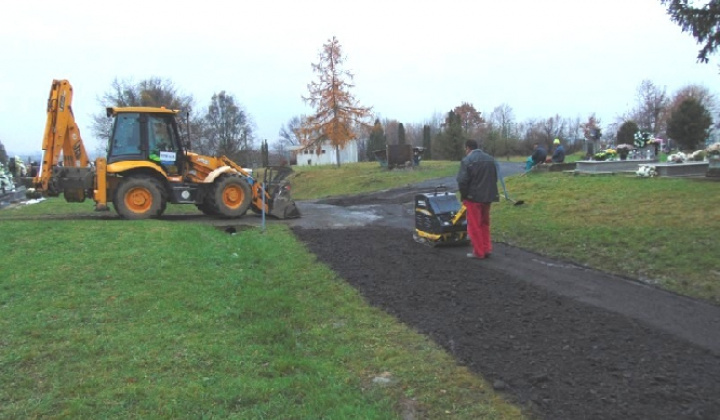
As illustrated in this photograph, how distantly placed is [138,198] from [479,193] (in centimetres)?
996

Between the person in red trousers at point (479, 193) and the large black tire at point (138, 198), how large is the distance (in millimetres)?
9238

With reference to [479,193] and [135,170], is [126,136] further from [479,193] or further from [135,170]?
[479,193]

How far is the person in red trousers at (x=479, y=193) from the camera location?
9.02m

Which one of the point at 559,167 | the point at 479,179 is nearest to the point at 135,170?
the point at 479,179

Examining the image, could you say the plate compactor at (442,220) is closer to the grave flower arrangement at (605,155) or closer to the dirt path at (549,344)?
the dirt path at (549,344)

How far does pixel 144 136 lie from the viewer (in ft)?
48.6

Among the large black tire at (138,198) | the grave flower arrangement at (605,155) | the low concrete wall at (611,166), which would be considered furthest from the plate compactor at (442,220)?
the grave flower arrangement at (605,155)

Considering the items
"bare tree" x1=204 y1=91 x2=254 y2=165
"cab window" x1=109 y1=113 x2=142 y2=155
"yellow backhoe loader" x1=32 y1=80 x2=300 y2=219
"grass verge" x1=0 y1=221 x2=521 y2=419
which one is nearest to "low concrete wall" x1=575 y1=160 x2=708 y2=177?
"yellow backhoe loader" x1=32 y1=80 x2=300 y2=219

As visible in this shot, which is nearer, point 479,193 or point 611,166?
point 479,193

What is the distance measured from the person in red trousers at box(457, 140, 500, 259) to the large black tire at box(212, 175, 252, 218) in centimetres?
840

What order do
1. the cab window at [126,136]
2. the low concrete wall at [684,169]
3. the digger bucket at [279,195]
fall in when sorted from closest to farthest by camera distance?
the cab window at [126,136] < the low concrete wall at [684,169] < the digger bucket at [279,195]

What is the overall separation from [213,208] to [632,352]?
1315 centimetres

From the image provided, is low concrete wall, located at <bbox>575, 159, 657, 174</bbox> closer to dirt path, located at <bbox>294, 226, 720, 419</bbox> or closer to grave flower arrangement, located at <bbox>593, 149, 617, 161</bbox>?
grave flower arrangement, located at <bbox>593, 149, 617, 161</bbox>

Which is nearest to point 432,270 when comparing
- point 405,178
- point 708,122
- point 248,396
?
point 248,396
